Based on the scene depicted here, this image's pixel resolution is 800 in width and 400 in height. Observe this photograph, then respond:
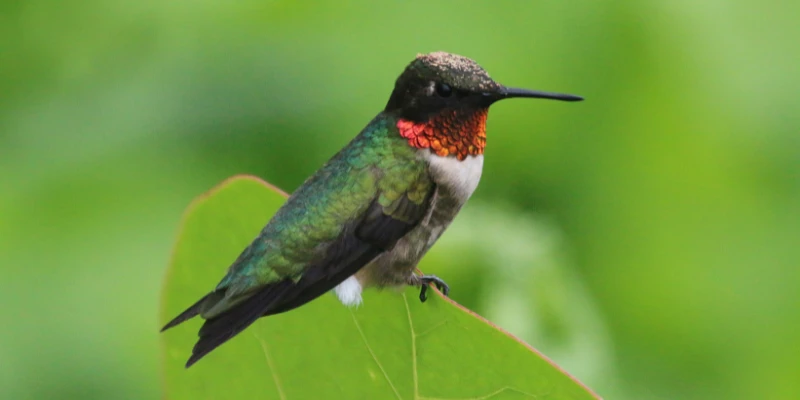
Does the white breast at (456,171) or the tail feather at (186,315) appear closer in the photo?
the tail feather at (186,315)

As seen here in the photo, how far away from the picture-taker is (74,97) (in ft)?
9.80

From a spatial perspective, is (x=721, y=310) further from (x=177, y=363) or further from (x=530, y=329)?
(x=177, y=363)

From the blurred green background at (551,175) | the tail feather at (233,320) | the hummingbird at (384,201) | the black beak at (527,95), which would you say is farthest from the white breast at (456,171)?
the blurred green background at (551,175)

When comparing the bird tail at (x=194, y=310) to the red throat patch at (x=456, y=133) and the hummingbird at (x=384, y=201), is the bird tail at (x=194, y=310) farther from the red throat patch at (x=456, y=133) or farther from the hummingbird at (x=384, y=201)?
the red throat patch at (x=456, y=133)

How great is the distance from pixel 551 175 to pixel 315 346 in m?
1.56

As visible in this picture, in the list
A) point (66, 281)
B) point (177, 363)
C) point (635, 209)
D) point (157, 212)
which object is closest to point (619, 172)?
point (635, 209)

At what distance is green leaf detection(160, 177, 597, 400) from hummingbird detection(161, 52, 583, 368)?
0.03m

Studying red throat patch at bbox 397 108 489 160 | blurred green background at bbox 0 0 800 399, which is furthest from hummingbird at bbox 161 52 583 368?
blurred green background at bbox 0 0 800 399

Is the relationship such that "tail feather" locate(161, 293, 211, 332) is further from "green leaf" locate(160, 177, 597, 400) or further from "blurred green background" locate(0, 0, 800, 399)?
"blurred green background" locate(0, 0, 800, 399)

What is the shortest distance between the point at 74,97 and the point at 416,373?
240 centimetres

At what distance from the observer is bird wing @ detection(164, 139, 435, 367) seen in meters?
0.88

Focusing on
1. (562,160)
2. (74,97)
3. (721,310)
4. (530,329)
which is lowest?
(721,310)

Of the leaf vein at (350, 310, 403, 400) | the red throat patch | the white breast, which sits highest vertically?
the red throat patch

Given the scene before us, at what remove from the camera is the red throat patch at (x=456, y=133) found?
3.36 feet
